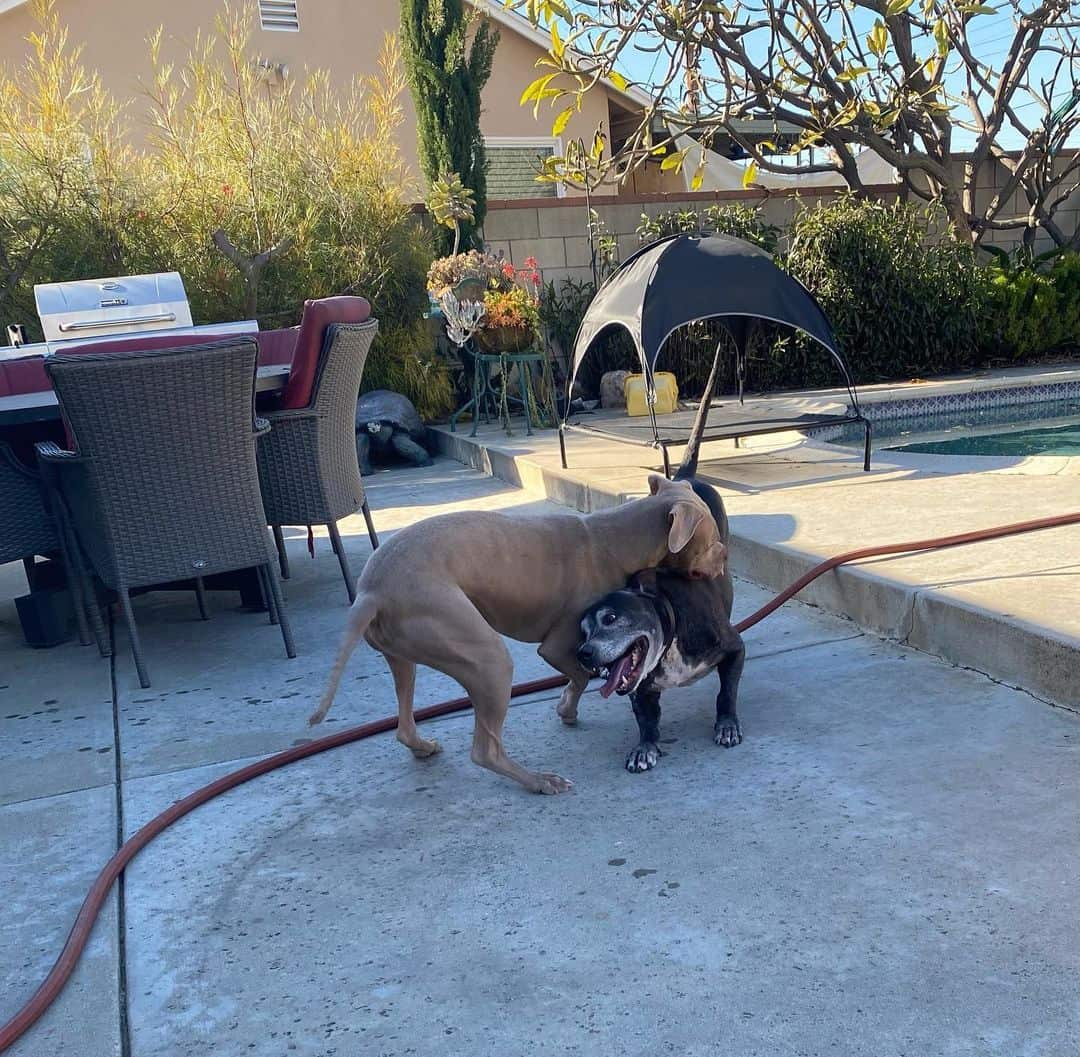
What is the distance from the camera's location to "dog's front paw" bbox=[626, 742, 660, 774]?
8.66ft

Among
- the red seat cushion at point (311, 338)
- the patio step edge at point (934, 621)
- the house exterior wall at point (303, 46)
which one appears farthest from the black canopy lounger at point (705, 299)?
the house exterior wall at point (303, 46)

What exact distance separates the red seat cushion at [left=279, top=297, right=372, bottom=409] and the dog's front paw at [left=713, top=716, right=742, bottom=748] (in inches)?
91.2

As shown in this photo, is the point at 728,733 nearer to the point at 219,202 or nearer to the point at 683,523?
the point at 683,523

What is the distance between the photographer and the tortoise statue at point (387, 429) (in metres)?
8.16

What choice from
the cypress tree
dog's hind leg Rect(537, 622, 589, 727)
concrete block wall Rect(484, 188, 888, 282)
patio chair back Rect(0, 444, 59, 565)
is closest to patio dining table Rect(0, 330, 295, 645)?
patio chair back Rect(0, 444, 59, 565)

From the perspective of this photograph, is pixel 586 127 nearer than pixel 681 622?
No

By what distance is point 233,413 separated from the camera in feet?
11.8

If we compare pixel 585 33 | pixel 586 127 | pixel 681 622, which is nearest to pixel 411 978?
pixel 681 622

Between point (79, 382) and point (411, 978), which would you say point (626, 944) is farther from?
point (79, 382)

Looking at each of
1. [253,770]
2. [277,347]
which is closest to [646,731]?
[253,770]

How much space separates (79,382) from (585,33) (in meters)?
6.62

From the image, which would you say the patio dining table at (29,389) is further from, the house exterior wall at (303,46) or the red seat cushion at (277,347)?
the house exterior wall at (303,46)

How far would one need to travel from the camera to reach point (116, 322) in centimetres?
647

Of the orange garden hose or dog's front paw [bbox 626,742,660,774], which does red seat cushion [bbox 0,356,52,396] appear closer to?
the orange garden hose
